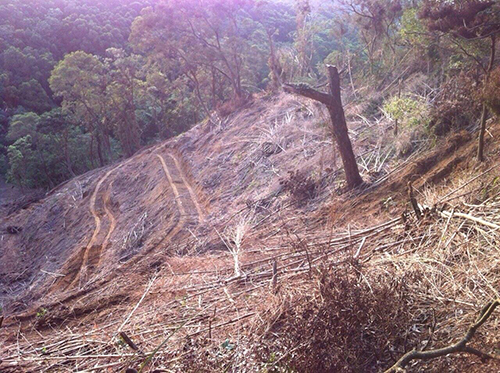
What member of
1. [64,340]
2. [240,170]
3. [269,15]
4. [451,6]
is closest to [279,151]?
[240,170]

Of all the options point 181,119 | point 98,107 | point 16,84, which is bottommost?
point 181,119

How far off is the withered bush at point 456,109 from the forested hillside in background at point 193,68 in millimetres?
24

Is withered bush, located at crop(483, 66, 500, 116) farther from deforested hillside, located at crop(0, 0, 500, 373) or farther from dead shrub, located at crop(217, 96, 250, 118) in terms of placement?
dead shrub, located at crop(217, 96, 250, 118)

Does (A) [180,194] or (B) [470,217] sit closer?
(B) [470,217]

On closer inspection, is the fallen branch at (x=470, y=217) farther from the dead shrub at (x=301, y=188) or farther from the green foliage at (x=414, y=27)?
the green foliage at (x=414, y=27)

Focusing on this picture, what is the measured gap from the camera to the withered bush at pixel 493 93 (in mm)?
5799

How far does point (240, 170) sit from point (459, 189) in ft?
29.3

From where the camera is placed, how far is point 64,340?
4.75 meters

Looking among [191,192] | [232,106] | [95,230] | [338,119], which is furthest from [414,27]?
[232,106]

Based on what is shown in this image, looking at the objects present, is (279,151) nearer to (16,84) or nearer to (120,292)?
(120,292)

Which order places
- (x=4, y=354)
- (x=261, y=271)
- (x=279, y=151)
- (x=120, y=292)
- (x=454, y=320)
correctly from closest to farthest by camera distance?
(x=454, y=320), (x=4, y=354), (x=261, y=271), (x=120, y=292), (x=279, y=151)

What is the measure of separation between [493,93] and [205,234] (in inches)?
259

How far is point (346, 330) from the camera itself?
3.41 metres

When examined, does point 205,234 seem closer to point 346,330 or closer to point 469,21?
point 469,21
